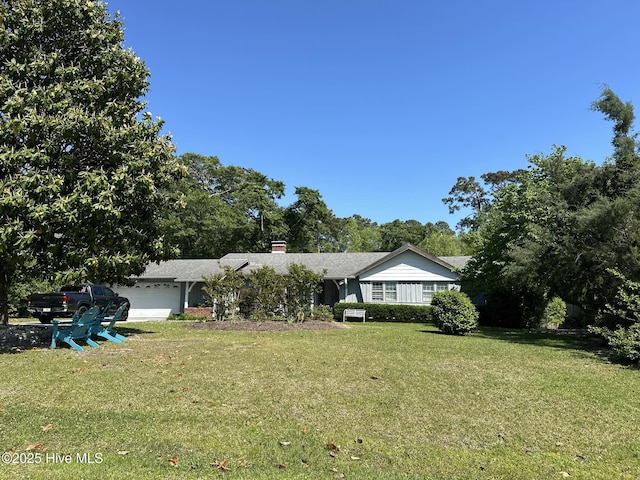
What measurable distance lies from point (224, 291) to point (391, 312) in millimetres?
10188

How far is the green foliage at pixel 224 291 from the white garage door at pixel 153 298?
9.97 m

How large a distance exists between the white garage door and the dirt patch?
10456mm

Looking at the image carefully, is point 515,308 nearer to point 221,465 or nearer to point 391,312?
point 391,312

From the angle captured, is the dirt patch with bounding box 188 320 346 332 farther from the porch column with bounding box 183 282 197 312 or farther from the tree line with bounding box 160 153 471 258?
the tree line with bounding box 160 153 471 258

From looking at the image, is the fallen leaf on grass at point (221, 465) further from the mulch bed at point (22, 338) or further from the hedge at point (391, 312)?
the hedge at point (391, 312)

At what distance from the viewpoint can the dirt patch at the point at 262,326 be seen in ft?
51.6

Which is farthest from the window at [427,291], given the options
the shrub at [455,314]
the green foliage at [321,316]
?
the shrub at [455,314]

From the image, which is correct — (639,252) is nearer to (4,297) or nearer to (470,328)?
(470,328)

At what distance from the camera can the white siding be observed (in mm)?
25391

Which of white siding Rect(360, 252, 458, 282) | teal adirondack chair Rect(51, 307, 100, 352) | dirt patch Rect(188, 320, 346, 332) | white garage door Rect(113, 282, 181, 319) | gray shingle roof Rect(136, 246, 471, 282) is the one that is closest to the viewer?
teal adirondack chair Rect(51, 307, 100, 352)

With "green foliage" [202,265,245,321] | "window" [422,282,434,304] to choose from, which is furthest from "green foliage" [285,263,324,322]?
"window" [422,282,434,304]

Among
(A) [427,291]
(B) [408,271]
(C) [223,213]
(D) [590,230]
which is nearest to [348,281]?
(B) [408,271]

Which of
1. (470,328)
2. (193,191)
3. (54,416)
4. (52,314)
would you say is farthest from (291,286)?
(193,191)

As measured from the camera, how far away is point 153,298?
26.9m
